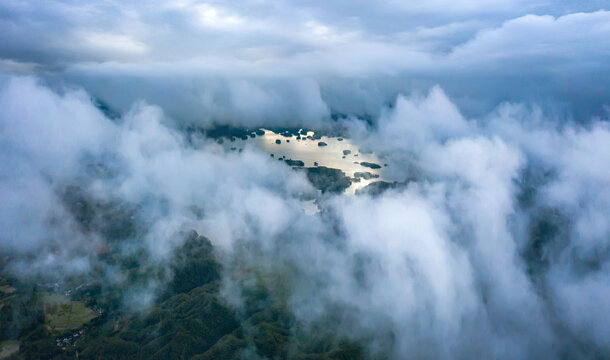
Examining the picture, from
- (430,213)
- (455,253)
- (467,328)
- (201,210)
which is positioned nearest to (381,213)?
(430,213)

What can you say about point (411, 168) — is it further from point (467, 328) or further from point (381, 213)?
point (467, 328)

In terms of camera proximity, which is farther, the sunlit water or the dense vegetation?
the sunlit water

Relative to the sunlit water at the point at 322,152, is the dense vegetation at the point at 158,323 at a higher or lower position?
lower

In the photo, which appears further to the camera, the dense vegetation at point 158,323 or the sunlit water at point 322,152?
the sunlit water at point 322,152

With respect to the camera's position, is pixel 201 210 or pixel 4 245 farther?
pixel 201 210

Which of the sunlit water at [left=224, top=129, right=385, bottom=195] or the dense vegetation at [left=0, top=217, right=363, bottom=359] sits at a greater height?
the sunlit water at [left=224, top=129, right=385, bottom=195]

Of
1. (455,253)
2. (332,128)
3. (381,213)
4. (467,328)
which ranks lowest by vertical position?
(467,328)

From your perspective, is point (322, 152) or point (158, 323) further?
point (322, 152)

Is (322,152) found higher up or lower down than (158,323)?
higher up
